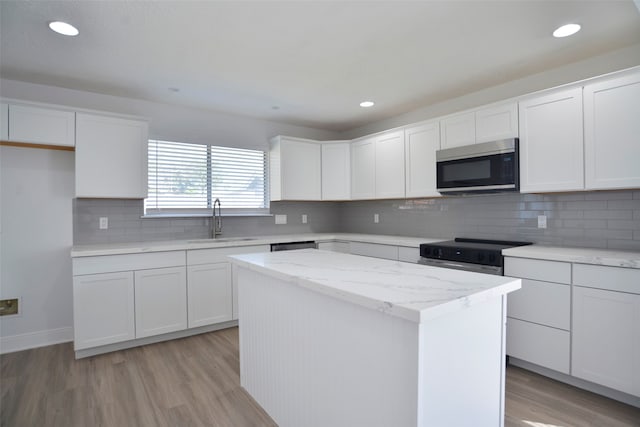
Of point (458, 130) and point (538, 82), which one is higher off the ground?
point (538, 82)

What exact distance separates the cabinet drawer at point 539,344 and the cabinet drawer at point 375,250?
1285 millimetres

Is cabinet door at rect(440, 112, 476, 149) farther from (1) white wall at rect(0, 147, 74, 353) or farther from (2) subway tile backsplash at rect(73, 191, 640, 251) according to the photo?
(1) white wall at rect(0, 147, 74, 353)

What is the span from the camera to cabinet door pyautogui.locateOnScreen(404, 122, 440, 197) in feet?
11.5

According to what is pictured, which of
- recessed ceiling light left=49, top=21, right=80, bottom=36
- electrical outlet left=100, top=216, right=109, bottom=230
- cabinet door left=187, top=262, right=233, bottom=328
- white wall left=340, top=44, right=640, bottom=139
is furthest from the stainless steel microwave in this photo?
electrical outlet left=100, top=216, right=109, bottom=230

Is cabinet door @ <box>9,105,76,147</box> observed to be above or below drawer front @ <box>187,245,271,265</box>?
above

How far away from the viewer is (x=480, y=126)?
10.1 ft

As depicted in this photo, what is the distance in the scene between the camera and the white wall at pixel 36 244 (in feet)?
10.00

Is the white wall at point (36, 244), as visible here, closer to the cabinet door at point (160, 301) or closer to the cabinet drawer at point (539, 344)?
the cabinet door at point (160, 301)

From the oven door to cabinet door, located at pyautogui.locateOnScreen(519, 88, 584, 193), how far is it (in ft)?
0.27

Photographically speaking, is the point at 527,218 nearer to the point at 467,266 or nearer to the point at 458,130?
the point at 467,266

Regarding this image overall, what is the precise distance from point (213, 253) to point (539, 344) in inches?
114

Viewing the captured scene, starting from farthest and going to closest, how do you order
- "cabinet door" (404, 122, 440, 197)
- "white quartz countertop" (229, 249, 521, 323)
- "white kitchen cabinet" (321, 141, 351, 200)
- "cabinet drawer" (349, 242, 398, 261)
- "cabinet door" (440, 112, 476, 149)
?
"white kitchen cabinet" (321, 141, 351, 200), "cabinet drawer" (349, 242, 398, 261), "cabinet door" (404, 122, 440, 197), "cabinet door" (440, 112, 476, 149), "white quartz countertop" (229, 249, 521, 323)

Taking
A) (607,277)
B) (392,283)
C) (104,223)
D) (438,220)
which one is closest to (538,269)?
(607,277)

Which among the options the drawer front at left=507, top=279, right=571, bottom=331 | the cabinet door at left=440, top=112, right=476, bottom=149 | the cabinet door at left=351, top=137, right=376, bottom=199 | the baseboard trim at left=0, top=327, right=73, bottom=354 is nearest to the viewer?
the drawer front at left=507, top=279, right=571, bottom=331
